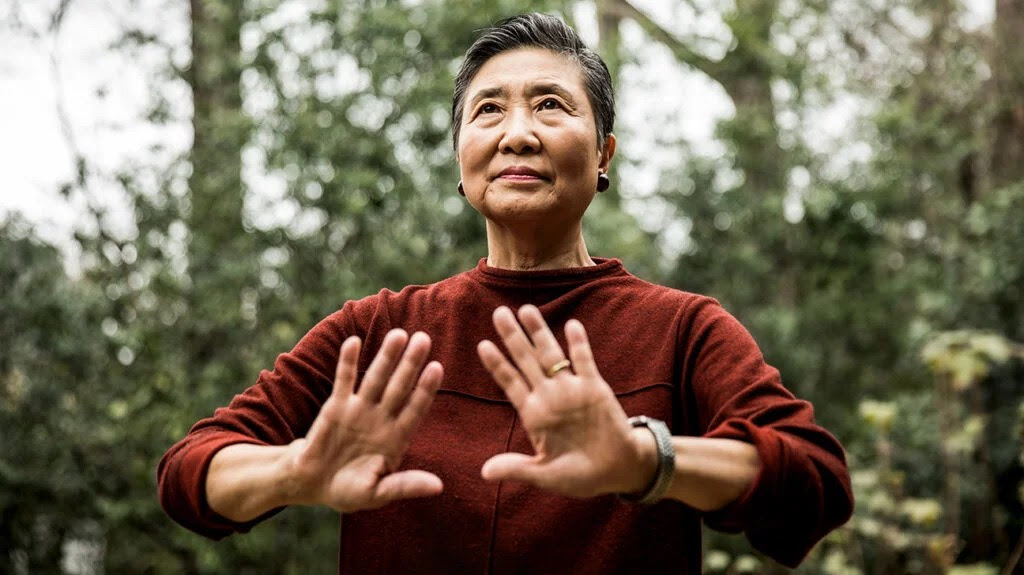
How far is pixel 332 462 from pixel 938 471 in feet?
20.8

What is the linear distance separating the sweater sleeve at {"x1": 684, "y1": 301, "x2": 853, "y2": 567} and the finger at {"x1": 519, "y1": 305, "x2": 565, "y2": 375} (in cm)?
30

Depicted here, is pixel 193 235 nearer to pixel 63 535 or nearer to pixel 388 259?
pixel 388 259

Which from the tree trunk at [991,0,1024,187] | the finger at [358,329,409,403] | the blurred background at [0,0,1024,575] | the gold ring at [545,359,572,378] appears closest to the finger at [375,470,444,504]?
the finger at [358,329,409,403]

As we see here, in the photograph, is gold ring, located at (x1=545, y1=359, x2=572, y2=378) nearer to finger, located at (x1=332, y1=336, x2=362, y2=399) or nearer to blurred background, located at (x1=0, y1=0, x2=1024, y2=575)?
finger, located at (x1=332, y1=336, x2=362, y2=399)

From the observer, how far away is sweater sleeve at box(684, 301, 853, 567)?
1.50 metres

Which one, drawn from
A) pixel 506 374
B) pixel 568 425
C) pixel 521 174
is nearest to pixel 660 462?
pixel 568 425

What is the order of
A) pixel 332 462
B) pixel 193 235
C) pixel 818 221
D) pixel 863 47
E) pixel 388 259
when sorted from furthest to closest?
pixel 863 47 < pixel 818 221 < pixel 193 235 < pixel 388 259 < pixel 332 462

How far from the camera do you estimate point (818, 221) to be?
25.6 feet

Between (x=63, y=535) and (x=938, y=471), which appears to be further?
(x=938, y=471)

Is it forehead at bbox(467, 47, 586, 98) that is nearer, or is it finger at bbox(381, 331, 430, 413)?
finger at bbox(381, 331, 430, 413)

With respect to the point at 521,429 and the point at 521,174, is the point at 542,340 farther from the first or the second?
the point at 521,174

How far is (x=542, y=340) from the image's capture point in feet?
4.76

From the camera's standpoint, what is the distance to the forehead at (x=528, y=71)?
2.03 m

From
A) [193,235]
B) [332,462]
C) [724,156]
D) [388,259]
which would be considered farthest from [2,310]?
[332,462]
